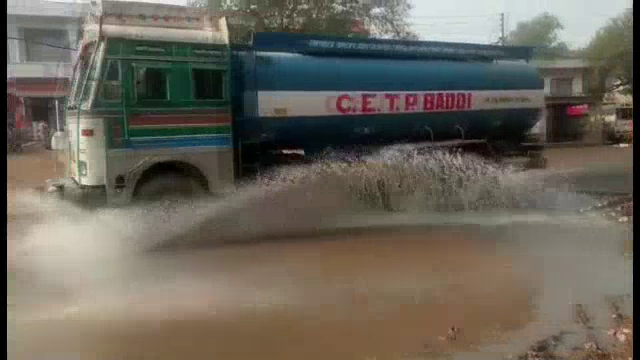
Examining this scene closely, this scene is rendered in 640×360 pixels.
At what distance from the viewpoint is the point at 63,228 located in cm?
335

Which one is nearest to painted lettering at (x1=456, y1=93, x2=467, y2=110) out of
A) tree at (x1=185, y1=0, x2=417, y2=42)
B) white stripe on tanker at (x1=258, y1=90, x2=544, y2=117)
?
white stripe on tanker at (x1=258, y1=90, x2=544, y2=117)

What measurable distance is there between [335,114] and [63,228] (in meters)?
1.53

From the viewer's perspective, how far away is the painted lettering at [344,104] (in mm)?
4016

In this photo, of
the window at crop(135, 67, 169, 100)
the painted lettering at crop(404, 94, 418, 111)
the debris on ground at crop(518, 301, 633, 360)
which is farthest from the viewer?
the painted lettering at crop(404, 94, 418, 111)

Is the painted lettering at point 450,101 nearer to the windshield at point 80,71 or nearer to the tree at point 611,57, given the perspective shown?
the tree at point 611,57

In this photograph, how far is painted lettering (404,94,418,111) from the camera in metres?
4.13

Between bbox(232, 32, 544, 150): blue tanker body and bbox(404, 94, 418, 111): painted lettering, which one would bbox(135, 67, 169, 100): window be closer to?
bbox(232, 32, 544, 150): blue tanker body

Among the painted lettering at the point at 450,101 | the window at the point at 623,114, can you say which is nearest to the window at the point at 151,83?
the painted lettering at the point at 450,101

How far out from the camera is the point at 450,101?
4246 millimetres

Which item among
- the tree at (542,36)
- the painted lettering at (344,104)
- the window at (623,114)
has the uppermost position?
the tree at (542,36)

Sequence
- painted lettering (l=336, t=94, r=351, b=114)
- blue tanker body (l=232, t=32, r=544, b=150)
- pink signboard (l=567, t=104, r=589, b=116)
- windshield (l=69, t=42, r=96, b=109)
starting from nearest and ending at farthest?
windshield (l=69, t=42, r=96, b=109) < pink signboard (l=567, t=104, r=589, b=116) < blue tanker body (l=232, t=32, r=544, b=150) < painted lettering (l=336, t=94, r=351, b=114)

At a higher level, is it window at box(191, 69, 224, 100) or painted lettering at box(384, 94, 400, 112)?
window at box(191, 69, 224, 100)

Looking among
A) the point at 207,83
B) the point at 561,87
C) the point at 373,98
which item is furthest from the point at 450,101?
the point at 207,83

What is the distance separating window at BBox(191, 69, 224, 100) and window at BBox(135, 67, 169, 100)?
15 cm
